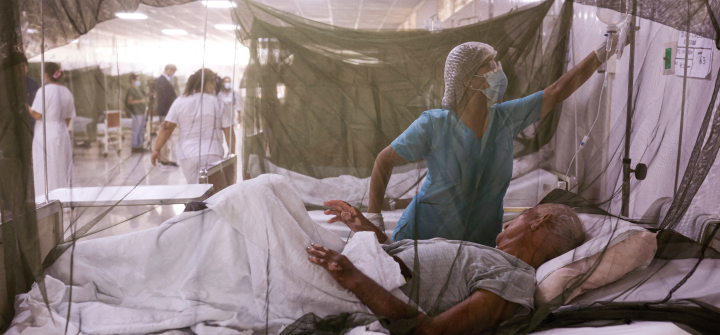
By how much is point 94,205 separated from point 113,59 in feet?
1.39

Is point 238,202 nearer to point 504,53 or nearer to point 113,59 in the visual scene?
point 113,59

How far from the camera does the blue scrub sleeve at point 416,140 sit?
1.36 m

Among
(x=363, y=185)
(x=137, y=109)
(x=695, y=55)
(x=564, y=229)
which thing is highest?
(x=695, y=55)

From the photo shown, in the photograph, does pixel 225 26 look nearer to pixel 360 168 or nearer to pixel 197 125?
pixel 197 125

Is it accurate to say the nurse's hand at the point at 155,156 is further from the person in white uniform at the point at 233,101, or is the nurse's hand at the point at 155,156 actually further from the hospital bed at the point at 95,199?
the person in white uniform at the point at 233,101

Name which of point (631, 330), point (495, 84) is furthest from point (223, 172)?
point (631, 330)

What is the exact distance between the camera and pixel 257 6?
1.63 m

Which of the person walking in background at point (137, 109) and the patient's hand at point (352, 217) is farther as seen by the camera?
the patient's hand at point (352, 217)

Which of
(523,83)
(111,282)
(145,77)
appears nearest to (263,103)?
(145,77)

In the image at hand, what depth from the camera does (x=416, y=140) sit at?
54.1 inches

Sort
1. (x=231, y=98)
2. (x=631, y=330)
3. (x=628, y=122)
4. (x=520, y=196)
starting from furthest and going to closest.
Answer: (x=520, y=196) → (x=231, y=98) → (x=628, y=122) → (x=631, y=330)

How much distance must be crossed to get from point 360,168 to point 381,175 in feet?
0.26

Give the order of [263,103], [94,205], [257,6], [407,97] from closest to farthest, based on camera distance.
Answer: [94,205], [407,97], [263,103], [257,6]

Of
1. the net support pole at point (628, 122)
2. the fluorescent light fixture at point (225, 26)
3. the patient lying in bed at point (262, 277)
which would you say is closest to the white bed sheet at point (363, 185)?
the patient lying in bed at point (262, 277)
